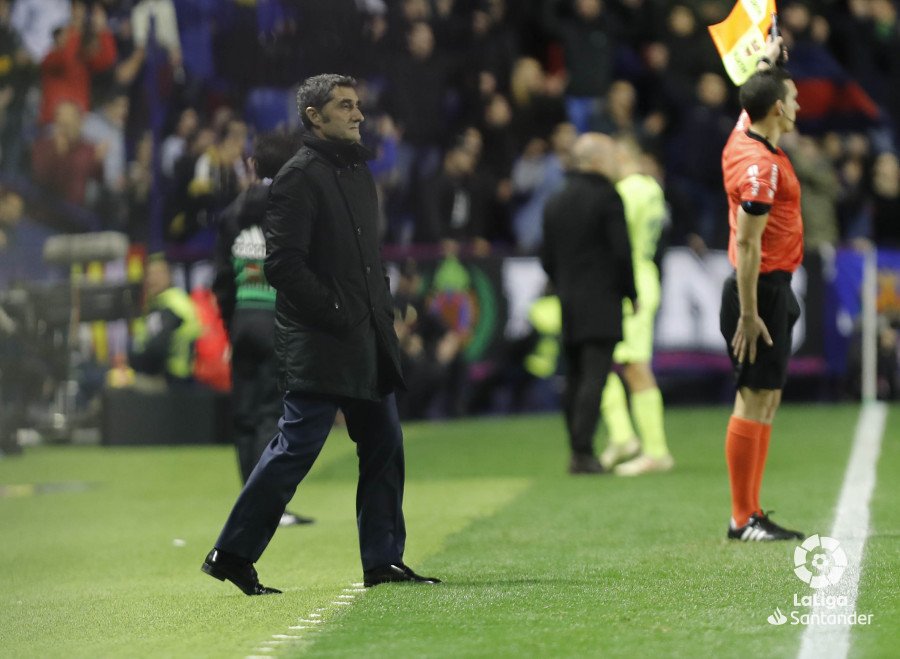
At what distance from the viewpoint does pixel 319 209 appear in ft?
22.9

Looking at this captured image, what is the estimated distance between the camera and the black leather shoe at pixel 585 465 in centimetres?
1215

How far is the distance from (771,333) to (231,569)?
2613 mm

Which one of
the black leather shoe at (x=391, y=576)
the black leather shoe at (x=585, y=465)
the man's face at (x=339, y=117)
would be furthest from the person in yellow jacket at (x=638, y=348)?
the man's face at (x=339, y=117)

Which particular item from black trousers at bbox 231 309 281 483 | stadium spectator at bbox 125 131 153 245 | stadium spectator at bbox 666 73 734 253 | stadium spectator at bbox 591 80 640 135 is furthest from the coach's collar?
stadium spectator at bbox 666 73 734 253

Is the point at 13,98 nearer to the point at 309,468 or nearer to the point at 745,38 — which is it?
the point at 745,38

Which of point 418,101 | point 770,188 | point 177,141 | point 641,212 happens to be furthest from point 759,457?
point 418,101

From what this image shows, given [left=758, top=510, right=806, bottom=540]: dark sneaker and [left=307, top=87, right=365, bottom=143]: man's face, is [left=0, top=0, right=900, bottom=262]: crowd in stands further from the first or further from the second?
[left=307, top=87, right=365, bottom=143]: man's face

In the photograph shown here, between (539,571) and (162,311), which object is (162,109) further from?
(539,571)

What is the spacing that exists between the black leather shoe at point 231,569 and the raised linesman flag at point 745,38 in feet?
9.91

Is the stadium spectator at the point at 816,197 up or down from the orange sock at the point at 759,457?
up

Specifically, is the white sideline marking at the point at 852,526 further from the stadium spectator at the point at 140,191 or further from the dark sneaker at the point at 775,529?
the stadium spectator at the point at 140,191

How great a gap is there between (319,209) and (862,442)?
7.86 meters

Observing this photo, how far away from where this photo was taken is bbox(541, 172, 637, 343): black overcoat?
39.0 ft

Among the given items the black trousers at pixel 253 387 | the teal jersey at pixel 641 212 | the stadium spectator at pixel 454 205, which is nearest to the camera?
the black trousers at pixel 253 387
